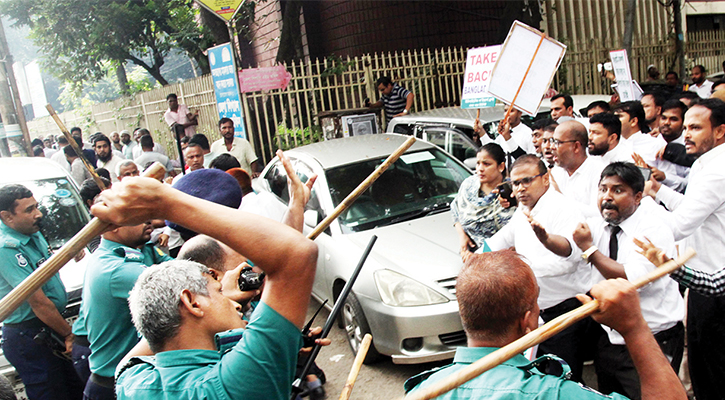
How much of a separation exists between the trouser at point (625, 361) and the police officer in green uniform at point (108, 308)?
2419 mm

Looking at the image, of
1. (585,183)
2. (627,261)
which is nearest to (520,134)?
(585,183)

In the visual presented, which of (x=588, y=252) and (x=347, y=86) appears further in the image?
(x=347, y=86)

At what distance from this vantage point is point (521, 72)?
213 inches

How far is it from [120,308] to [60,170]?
356 cm

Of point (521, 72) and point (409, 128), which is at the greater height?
point (521, 72)

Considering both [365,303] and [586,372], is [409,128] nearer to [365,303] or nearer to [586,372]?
[365,303]

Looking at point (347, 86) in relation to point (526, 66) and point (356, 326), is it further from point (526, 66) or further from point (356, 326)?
point (356, 326)

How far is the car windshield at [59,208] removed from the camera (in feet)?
16.6

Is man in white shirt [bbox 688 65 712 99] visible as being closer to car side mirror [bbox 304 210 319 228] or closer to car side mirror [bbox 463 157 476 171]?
car side mirror [bbox 463 157 476 171]

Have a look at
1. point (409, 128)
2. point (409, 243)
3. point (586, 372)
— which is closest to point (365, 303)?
point (409, 243)

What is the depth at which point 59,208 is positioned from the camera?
5215 mm

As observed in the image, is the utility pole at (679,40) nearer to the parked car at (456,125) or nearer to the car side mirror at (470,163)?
the parked car at (456,125)

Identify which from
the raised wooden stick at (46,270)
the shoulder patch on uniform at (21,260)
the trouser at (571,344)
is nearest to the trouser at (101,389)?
the shoulder patch on uniform at (21,260)

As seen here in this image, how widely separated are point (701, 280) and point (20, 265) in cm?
378
